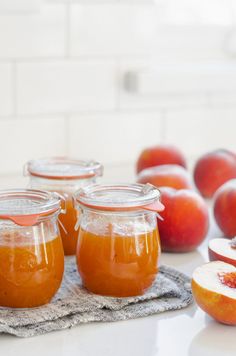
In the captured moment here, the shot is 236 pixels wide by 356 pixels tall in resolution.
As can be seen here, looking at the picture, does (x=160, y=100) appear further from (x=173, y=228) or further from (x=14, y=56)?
(x=173, y=228)

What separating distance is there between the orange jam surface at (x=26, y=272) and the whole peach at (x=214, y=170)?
2.11 feet

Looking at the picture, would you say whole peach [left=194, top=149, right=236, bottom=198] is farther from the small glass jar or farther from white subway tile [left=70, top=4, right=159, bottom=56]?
the small glass jar

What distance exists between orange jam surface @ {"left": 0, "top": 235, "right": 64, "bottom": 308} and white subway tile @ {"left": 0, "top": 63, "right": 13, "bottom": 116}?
80 cm

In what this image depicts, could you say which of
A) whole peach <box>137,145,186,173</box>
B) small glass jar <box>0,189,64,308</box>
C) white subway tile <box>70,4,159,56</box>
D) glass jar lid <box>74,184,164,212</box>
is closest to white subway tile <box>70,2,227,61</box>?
white subway tile <box>70,4,159,56</box>

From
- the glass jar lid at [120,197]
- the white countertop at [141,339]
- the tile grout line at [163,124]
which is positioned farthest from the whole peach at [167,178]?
the tile grout line at [163,124]

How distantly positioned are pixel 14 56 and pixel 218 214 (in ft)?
2.13

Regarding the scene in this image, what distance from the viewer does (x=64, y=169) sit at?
1233 millimetres

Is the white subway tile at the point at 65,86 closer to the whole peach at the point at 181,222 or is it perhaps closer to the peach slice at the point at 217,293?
the whole peach at the point at 181,222

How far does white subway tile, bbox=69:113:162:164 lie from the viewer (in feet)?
6.16

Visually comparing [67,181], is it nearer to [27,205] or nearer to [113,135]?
[27,205]

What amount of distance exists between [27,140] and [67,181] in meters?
0.62

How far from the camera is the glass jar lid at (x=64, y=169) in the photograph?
1.21 metres

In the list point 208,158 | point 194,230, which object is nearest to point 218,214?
point 194,230

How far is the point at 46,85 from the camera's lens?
70.3 inches
